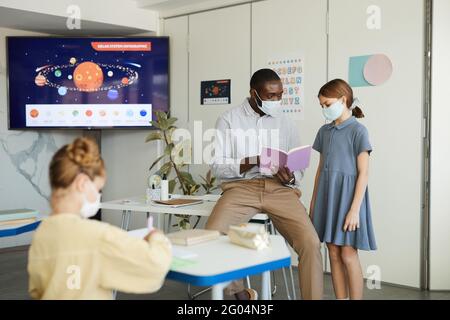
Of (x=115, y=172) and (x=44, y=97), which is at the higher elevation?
(x=44, y=97)

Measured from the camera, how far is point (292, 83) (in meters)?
4.67

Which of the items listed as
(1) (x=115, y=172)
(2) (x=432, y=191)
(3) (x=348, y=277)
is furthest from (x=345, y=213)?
(1) (x=115, y=172)

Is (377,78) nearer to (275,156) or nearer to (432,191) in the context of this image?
(432,191)

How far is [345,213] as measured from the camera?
9.89 feet

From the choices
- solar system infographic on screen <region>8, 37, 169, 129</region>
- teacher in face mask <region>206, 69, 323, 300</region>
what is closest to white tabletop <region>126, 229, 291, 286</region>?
teacher in face mask <region>206, 69, 323, 300</region>

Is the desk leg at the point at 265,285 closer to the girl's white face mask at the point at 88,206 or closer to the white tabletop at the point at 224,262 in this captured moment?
the white tabletop at the point at 224,262

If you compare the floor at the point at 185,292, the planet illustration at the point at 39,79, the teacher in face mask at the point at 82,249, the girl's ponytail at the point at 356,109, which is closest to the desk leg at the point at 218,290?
the teacher in face mask at the point at 82,249

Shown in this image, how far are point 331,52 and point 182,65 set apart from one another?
1.75 m

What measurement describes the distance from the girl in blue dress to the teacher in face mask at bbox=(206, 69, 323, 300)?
0.54 ft

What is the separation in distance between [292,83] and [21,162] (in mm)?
2988

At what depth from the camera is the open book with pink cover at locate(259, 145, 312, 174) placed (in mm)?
2992

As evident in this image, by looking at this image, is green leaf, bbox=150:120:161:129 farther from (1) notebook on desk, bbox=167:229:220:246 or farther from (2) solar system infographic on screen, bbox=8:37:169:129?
(1) notebook on desk, bbox=167:229:220:246

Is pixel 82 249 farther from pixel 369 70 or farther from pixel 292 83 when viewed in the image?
pixel 292 83

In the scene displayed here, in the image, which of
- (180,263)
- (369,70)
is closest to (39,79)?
(369,70)
